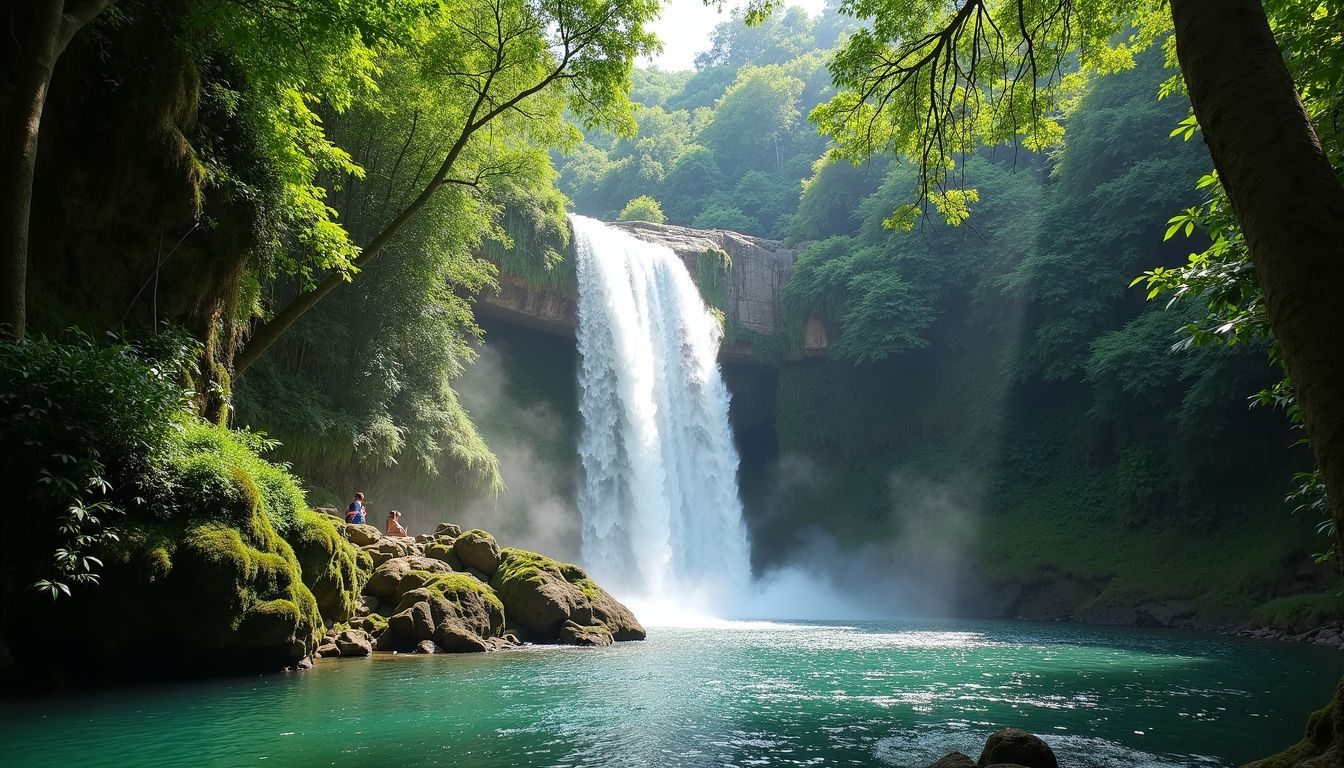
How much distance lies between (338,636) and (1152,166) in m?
24.9

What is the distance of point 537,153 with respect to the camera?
13484 millimetres

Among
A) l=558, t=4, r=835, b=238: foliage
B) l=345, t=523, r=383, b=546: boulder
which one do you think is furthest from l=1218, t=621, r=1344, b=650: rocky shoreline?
l=558, t=4, r=835, b=238: foliage

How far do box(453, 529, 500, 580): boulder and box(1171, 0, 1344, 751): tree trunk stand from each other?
13.2 metres

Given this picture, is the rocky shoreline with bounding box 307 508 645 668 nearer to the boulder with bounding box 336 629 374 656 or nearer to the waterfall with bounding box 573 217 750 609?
the boulder with bounding box 336 629 374 656

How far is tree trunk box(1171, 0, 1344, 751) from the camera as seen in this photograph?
2.06 meters

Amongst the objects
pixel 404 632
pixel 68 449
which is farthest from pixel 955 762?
pixel 404 632

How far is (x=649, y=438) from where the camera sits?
26625mm

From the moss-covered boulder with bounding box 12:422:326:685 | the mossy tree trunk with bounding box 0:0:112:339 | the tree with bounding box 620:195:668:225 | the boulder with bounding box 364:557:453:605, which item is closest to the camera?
the mossy tree trunk with bounding box 0:0:112:339

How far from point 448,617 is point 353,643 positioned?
1634 millimetres

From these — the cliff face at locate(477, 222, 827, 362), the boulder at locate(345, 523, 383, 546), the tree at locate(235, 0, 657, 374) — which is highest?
the cliff face at locate(477, 222, 827, 362)

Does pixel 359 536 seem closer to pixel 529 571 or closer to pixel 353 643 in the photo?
pixel 529 571

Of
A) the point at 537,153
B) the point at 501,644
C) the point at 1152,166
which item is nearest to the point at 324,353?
the point at 537,153

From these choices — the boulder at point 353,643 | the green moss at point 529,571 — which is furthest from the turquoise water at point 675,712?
the green moss at point 529,571

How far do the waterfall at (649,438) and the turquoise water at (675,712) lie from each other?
13726 mm
